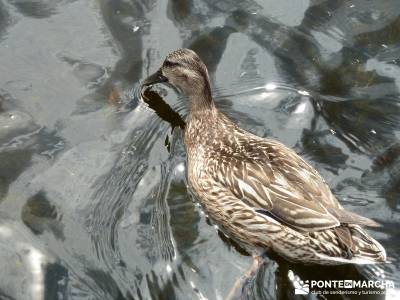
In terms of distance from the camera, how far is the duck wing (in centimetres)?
544

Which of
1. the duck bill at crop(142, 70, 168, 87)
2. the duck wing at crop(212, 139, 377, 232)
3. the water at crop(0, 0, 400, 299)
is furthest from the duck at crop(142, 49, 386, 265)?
the duck bill at crop(142, 70, 168, 87)

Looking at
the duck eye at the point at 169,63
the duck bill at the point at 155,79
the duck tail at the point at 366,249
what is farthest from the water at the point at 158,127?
the duck eye at the point at 169,63

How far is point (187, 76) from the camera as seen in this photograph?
7.07 m

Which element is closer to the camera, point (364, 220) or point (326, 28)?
point (364, 220)

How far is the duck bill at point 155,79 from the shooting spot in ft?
23.7

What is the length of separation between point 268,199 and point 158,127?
68.5 inches

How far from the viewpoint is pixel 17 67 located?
7355 mm

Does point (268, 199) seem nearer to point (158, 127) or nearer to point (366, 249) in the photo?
point (366, 249)

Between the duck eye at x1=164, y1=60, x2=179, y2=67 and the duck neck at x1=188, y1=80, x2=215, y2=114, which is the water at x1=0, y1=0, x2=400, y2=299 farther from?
the duck eye at x1=164, y1=60, x2=179, y2=67

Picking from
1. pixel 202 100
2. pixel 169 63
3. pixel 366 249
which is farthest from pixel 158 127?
pixel 366 249

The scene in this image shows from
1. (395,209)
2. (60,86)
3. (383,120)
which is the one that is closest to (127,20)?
(60,86)

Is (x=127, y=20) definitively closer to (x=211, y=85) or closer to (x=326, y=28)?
(x=211, y=85)

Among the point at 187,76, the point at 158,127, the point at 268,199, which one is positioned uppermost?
the point at 187,76

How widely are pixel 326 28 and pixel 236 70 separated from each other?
1152 millimetres
